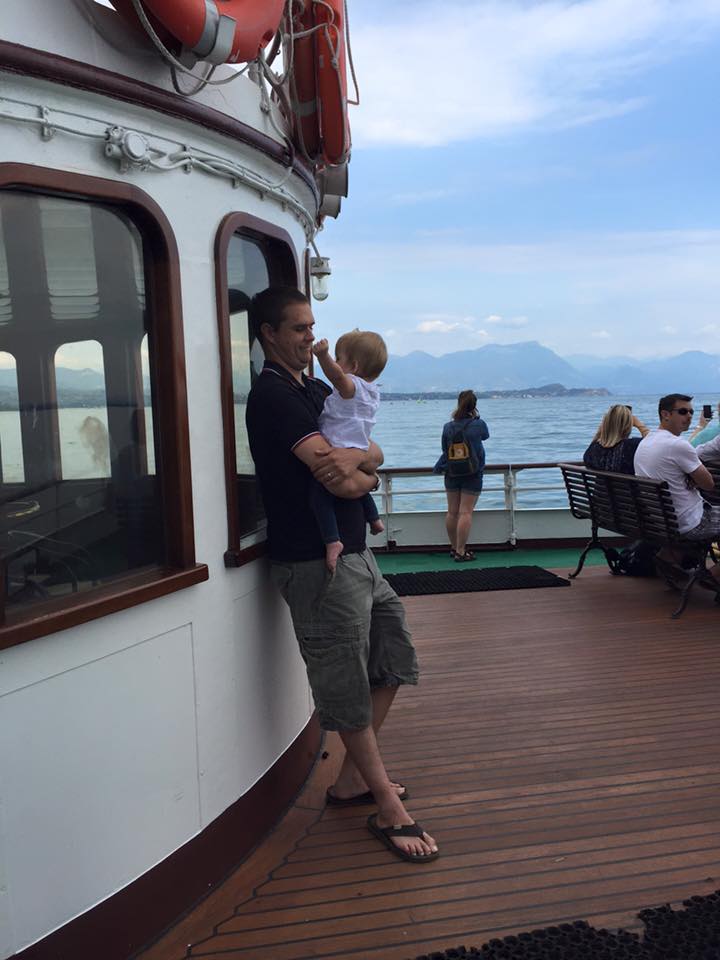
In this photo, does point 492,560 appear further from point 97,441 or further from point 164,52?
point 164,52

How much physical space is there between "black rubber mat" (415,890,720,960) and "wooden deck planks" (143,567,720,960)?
0.23 feet

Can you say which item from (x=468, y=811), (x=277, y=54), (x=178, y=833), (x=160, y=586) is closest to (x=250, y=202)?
(x=277, y=54)

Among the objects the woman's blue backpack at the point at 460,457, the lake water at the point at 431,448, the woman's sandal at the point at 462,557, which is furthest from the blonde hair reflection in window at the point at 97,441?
the woman's sandal at the point at 462,557

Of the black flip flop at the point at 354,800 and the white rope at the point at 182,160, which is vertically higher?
the white rope at the point at 182,160

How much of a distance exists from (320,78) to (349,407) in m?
1.31

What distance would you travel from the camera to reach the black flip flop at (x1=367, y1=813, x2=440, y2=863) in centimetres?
291

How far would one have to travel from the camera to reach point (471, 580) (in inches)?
286

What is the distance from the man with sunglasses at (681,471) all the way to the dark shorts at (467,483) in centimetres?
246

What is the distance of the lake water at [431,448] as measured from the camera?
238 cm

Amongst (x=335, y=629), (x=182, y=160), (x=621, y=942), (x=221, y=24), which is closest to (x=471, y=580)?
(x=335, y=629)

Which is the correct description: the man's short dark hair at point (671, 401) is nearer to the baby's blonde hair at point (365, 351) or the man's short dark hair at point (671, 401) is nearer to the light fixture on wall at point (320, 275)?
the light fixture on wall at point (320, 275)

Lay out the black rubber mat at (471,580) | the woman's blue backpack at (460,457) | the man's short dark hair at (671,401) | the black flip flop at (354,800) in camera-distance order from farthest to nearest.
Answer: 1. the woman's blue backpack at (460,457)
2. the black rubber mat at (471,580)
3. the man's short dark hair at (671,401)
4. the black flip flop at (354,800)

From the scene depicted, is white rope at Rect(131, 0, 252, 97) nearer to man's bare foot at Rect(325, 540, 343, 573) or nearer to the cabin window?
the cabin window

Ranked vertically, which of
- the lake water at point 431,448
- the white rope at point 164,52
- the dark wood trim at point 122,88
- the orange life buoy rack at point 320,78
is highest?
the orange life buoy rack at point 320,78
